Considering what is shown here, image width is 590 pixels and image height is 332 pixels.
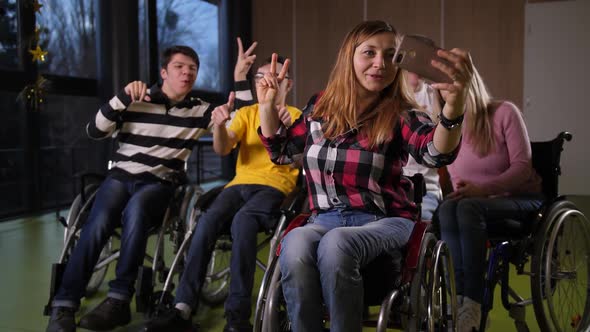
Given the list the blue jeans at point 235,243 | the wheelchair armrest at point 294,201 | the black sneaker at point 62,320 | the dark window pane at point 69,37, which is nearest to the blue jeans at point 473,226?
the wheelchair armrest at point 294,201

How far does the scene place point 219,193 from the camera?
2436mm

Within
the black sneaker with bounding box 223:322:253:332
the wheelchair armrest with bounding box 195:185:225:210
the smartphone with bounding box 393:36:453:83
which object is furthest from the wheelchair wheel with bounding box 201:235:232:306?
the smartphone with bounding box 393:36:453:83

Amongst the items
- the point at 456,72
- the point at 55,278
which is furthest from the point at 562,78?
the point at 55,278

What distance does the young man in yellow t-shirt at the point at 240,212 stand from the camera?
6.90ft

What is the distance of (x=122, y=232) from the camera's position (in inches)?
92.7

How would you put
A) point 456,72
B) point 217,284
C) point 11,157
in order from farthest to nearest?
point 11,157, point 217,284, point 456,72

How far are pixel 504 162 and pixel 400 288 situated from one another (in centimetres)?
100

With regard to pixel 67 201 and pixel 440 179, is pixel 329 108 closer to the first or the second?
pixel 440 179

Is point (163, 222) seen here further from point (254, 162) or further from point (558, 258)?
point (558, 258)

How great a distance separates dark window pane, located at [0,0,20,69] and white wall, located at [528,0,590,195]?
4.74m

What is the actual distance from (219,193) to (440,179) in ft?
3.09

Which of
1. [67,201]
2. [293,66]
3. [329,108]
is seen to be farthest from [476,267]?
[293,66]

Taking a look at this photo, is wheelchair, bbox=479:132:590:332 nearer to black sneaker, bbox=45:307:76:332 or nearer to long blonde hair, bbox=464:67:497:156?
long blonde hair, bbox=464:67:497:156

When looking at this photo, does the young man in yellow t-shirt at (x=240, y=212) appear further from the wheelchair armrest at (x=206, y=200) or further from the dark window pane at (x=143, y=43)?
the dark window pane at (x=143, y=43)
